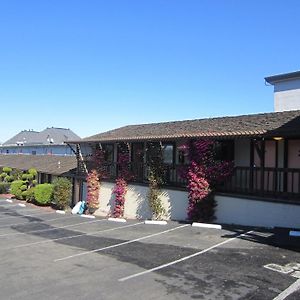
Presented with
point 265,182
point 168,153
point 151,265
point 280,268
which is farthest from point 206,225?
point 280,268

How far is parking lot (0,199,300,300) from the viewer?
8.78 m

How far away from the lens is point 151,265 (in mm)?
10930

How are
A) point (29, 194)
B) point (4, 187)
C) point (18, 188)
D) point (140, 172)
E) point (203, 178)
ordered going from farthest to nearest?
point (4, 187), point (18, 188), point (29, 194), point (140, 172), point (203, 178)

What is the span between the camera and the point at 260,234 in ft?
45.8

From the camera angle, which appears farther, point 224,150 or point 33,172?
point 33,172

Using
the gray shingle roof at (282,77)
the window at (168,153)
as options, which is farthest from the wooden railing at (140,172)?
the gray shingle roof at (282,77)

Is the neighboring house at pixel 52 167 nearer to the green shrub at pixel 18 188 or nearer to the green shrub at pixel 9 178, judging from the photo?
the green shrub at pixel 9 178

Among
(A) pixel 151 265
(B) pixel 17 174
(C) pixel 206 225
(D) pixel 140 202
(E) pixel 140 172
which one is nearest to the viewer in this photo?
(A) pixel 151 265

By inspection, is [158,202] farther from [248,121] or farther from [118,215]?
[248,121]

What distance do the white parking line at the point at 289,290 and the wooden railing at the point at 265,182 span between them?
6.82 meters

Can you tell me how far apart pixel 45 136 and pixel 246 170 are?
54.7 m

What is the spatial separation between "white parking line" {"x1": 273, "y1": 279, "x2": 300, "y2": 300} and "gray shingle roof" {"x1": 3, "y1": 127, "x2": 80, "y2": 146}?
58624mm

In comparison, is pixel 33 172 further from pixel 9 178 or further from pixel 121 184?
pixel 121 184

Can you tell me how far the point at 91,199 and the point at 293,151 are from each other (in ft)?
42.8
